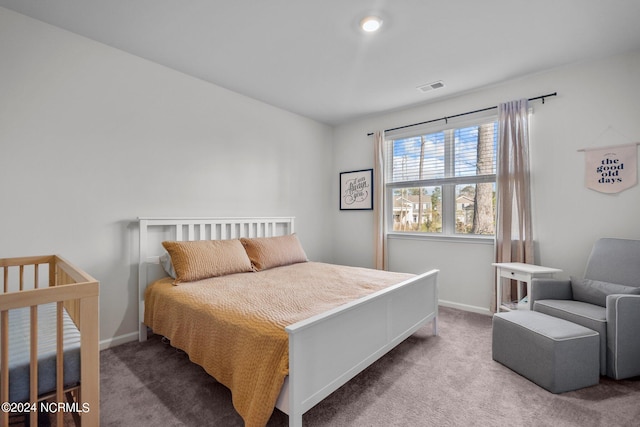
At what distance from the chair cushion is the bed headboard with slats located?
3033 millimetres

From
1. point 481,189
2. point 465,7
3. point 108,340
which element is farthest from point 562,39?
point 108,340

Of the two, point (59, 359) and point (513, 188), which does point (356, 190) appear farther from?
point (59, 359)

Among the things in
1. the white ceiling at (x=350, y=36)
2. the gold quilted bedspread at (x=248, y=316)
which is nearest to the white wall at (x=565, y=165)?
the white ceiling at (x=350, y=36)

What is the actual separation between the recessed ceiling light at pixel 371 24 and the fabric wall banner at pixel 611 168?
Result: 7.39 feet

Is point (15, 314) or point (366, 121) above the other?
point (366, 121)

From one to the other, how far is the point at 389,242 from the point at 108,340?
10.6 ft

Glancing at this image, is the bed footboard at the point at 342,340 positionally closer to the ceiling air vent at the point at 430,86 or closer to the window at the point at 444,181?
the window at the point at 444,181

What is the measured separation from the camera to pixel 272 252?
10.3 feet

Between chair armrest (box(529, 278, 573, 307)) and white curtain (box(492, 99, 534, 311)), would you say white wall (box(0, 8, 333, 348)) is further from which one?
chair armrest (box(529, 278, 573, 307))

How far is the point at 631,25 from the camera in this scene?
221cm

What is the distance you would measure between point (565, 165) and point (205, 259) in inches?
136

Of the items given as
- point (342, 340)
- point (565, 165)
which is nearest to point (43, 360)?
point (342, 340)

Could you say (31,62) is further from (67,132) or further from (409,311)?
(409,311)

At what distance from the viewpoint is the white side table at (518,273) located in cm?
263
